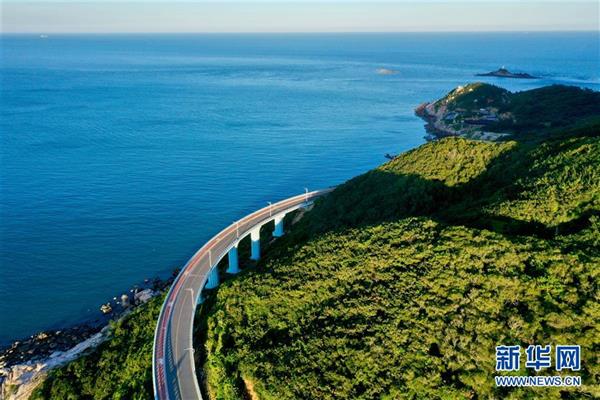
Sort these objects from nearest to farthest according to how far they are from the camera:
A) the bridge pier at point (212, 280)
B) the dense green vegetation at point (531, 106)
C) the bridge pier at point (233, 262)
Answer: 1. the bridge pier at point (212, 280)
2. the bridge pier at point (233, 262)
3. the dense green vegetation at point (531, 106)

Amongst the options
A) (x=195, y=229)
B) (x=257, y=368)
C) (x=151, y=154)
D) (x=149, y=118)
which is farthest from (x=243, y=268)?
(x=149, y=118)

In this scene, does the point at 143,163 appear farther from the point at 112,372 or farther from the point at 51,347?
the point at 112,372

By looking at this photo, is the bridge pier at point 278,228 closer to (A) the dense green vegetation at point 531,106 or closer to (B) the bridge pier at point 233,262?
(B) the bridge pier at point 233,262

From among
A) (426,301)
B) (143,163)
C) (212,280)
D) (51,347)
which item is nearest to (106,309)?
(51,347)

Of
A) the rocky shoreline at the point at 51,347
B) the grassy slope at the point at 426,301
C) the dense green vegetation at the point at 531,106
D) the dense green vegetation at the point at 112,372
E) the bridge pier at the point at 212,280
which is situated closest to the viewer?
the grassy slope at the point at 426,301

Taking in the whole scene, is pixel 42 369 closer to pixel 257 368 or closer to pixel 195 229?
pixel 257 368

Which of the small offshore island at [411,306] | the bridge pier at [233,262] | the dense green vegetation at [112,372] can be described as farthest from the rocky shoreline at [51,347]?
the bridge pier at [233,262]
